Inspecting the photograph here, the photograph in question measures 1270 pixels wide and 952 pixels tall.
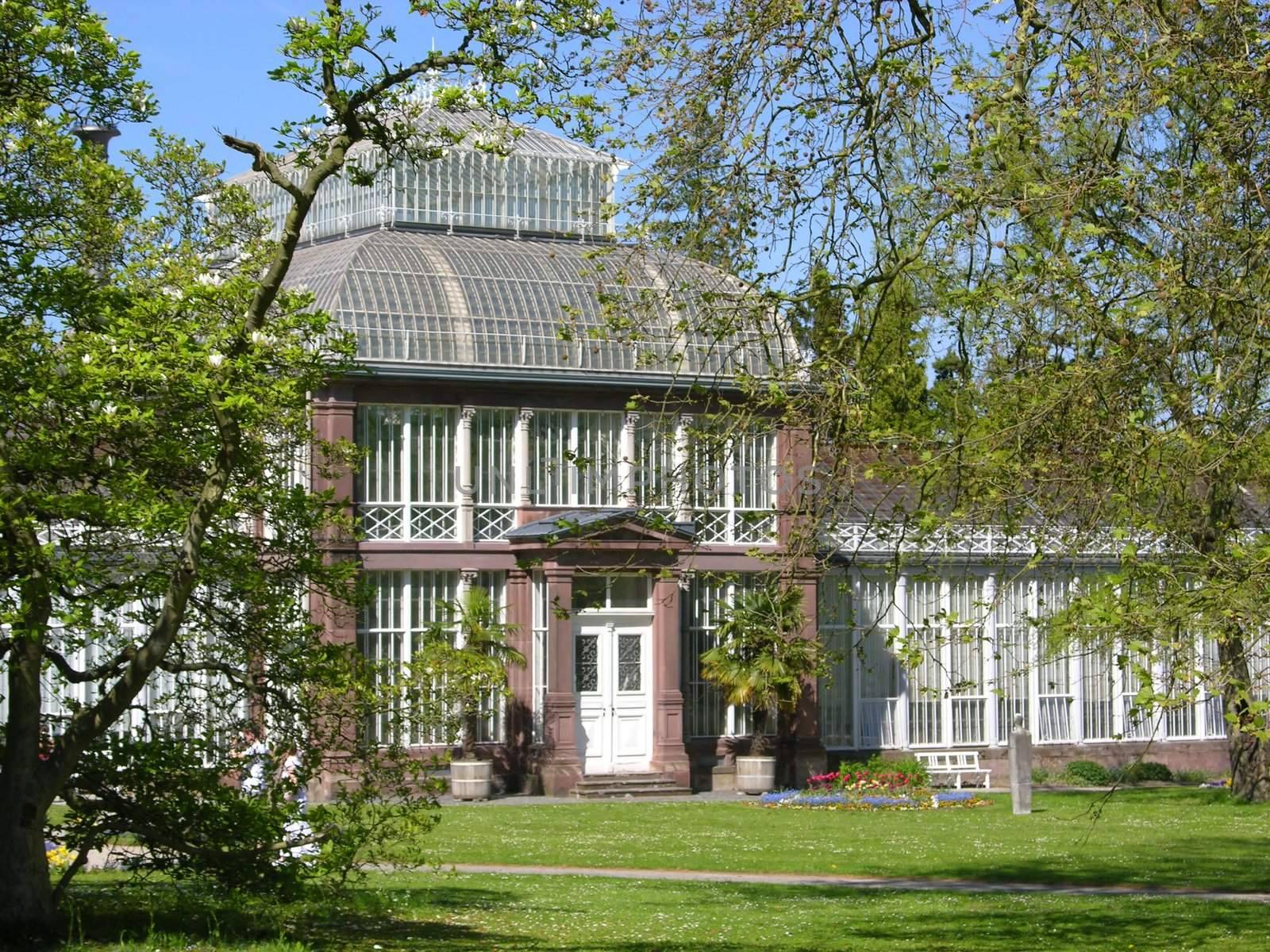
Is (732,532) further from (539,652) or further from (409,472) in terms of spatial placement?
(409,472)

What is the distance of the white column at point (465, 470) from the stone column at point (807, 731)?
19.0 feet

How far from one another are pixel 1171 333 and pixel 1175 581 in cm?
201

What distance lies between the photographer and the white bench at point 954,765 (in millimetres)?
32344

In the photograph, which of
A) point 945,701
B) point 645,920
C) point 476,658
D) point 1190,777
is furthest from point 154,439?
point 1190,777

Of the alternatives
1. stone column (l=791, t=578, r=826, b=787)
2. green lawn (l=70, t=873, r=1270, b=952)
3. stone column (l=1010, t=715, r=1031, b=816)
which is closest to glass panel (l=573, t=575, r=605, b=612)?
stone column (l=791, t=578, r=826, b=787)

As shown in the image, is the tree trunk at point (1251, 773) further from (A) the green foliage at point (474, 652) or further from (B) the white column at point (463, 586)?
(B) the white column at point (463, 586)

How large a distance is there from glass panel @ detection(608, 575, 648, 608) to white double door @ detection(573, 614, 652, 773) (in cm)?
25

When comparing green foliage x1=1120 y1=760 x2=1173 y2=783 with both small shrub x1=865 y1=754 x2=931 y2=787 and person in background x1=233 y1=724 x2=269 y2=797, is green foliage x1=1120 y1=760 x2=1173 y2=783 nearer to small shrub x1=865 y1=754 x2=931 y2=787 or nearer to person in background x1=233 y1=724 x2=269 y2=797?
small shrub x1=865 y1=754 x2=931 y2=787

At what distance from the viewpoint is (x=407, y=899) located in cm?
1617

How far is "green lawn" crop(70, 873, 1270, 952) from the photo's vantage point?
12.9 metres

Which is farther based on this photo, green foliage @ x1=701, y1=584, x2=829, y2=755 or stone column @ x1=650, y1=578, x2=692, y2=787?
stone column @ x1=650, y1=578, x2=692, y2=787

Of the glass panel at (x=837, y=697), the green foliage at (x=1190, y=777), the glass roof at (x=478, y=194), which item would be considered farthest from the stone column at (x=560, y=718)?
the green foliage at (x=1190, y=777)

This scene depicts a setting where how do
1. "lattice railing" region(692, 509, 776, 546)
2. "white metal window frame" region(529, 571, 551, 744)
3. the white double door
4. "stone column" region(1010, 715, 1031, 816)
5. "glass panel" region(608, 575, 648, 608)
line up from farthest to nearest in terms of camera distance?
"lattice railing" region(692, 509, 776, 546)
"glass panel" region(608, 575, 648, 608)
the white double door
"white metal window frame" region(529, 571, 551, 744)
"stone column" region(1010, 715, 1031, 816)

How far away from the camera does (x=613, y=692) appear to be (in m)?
31.0
